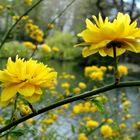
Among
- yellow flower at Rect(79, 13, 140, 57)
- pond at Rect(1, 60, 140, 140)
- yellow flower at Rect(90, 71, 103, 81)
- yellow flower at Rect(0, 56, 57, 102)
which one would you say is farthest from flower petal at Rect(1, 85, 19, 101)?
yellow flower at Rect(90, 71, 103, 81)

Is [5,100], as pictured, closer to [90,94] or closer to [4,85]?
[4,85]

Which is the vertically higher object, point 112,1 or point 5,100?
point 112,1

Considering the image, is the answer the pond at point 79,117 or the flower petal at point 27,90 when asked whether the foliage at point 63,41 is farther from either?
the flower petal at point 27,90

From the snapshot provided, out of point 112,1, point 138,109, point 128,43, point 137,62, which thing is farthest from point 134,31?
point 137,62

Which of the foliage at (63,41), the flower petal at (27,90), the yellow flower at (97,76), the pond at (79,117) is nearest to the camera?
the flower petal at (27,90)

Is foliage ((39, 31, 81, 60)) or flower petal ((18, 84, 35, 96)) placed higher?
flower petal ((18, 84, 35, 96))

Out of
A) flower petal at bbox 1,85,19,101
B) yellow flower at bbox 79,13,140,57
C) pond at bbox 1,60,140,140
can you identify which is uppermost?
yellow flower at bbox 79,13,140,57

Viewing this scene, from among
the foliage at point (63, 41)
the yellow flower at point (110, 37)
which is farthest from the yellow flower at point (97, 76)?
the foliage at point (63, 41)

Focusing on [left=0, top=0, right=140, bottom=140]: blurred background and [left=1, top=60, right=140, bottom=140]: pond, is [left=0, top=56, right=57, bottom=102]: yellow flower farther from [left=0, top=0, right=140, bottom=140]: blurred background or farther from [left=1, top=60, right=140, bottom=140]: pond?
[left=1, top=60, right=140, bottom=140]: pond
